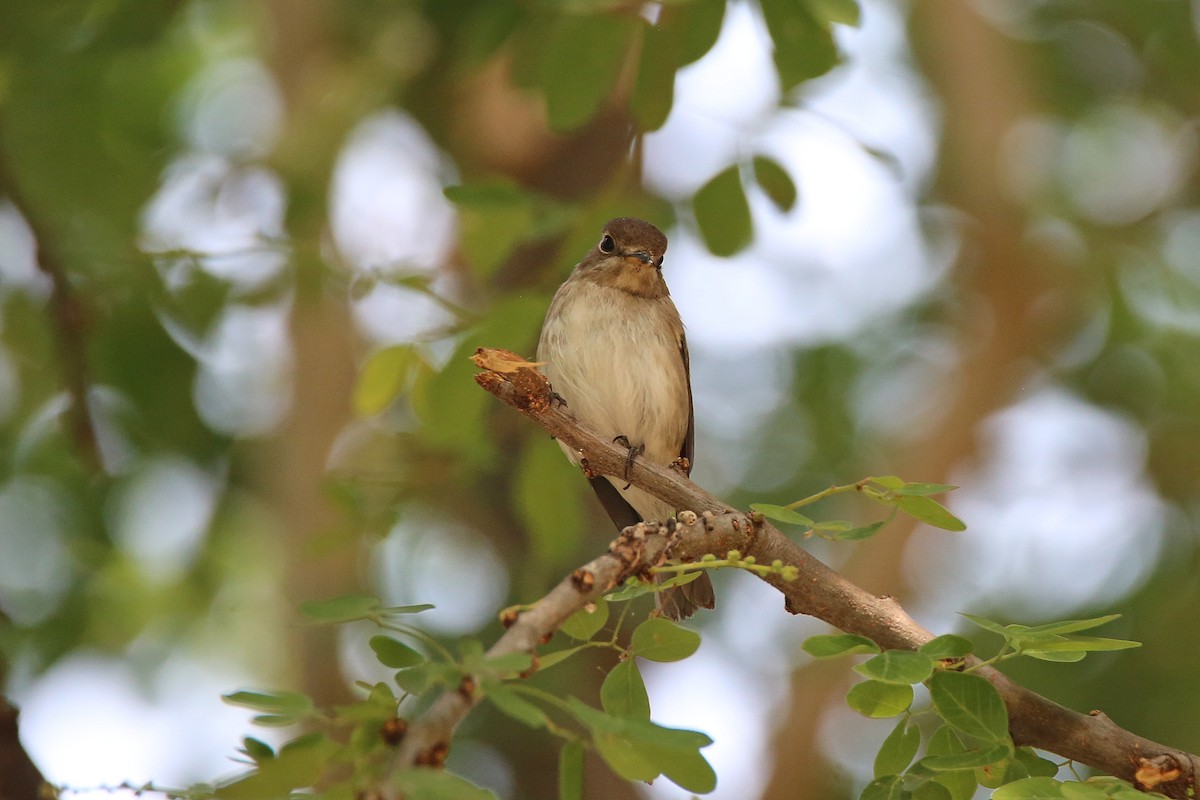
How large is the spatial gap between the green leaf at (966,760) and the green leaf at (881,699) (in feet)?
0.41

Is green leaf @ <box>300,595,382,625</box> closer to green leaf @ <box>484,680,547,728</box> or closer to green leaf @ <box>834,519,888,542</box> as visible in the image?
green leaf @ <box>484,680,547,728</box>

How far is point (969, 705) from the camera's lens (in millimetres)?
2414

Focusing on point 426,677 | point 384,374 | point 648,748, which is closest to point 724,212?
point 384,374

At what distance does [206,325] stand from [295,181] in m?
1.09

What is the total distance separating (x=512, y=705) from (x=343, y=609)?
437mm

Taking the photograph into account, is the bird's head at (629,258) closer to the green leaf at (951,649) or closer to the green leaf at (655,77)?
the green leaf at (655,77)

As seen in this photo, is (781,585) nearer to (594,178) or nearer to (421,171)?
(594,178)

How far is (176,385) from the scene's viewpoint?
584 centimetres

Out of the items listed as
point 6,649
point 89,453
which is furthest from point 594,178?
point 6,649

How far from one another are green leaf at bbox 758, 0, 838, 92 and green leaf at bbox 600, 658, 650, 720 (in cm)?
222

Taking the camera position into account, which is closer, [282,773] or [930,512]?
[282,773]

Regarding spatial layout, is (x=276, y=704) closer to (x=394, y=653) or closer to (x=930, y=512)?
(x=394, y=653)

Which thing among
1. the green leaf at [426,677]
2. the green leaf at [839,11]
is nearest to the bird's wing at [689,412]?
the green leaf at [839,11]

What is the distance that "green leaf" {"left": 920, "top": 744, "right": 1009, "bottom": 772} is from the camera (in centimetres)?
230
